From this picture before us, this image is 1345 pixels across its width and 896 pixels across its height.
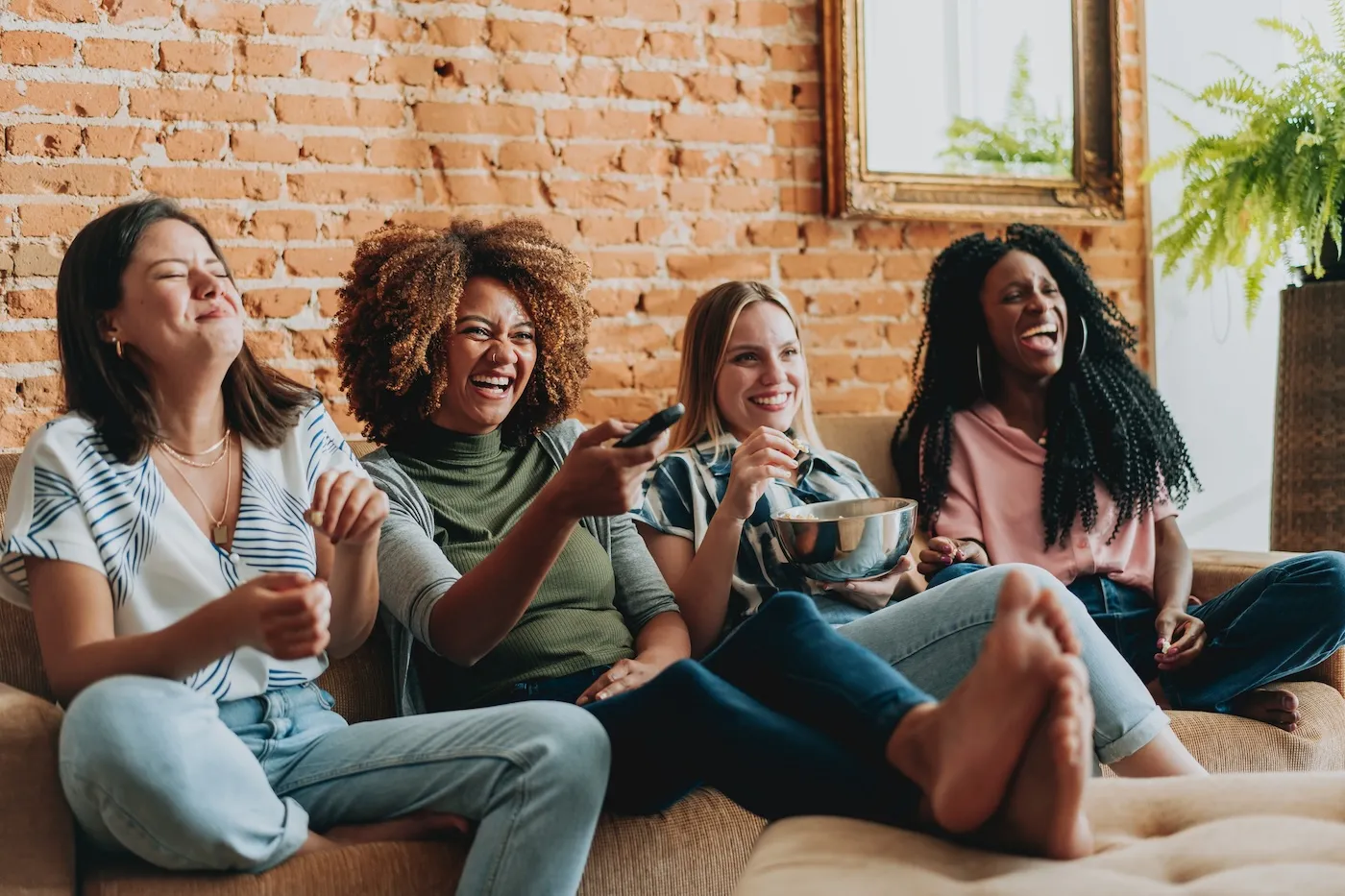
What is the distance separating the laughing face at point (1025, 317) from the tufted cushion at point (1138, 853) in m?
1.13

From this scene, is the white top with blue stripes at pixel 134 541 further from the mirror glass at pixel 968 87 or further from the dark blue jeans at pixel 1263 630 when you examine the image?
the mirror glass at pixel 968 87

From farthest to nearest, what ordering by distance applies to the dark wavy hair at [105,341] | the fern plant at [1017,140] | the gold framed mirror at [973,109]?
the fern plant at [1017,140] < the gold framed mirror at [973,109] < the dark wavy hair at [105,341]

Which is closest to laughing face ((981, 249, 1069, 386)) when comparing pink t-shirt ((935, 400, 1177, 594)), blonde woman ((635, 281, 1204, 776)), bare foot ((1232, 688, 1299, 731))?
pink t-shirt ((935, 400, 1177, 594))

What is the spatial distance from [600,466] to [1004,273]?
1.18 m

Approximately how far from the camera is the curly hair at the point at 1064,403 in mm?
2229

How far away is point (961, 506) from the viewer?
2.24 m

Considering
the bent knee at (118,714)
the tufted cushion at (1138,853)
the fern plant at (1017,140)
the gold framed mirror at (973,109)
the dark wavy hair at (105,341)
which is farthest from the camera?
the fern plant at (1017,140)

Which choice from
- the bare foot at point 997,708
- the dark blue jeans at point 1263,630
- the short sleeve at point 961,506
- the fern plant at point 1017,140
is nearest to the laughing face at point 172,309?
the bare foot at point 997,708

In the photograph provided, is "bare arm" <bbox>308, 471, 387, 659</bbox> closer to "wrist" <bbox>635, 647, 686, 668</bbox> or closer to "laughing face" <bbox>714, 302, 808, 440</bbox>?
"wrist" <bbox>635, 647, 686, 668</bbox>

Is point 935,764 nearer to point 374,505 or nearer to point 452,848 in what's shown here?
point 452,848

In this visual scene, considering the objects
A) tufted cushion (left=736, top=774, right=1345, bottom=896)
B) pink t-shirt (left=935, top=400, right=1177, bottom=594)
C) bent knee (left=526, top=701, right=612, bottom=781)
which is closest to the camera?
tufted cushion (left=736, top=774, right=1345, bottom=896)

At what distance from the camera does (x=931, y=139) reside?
2.79 metres

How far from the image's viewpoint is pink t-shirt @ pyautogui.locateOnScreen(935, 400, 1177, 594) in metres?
2.18

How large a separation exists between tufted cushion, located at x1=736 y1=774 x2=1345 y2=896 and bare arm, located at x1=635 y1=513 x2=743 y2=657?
1.98 feet
